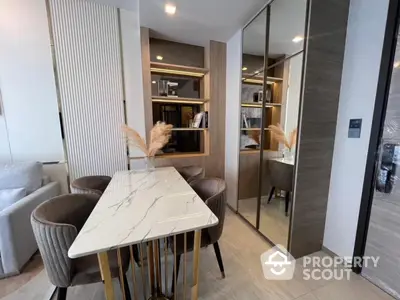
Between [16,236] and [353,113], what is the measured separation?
10.9 ft

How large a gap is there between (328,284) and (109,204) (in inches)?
78.6

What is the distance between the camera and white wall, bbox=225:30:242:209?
8.77 ft

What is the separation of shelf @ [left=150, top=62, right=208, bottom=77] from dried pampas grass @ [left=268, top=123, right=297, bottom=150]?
59.1 inches

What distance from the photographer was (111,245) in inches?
34.2

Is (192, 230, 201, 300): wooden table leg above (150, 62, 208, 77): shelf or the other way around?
the other way around

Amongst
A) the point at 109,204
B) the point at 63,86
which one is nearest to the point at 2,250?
the point at 109,204

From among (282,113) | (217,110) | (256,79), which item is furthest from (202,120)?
(282,113)

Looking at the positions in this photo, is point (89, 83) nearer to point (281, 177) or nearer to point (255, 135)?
point (255, 135)

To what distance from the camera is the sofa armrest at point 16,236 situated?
1.60 metres

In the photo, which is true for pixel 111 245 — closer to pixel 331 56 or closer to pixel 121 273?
pixel 121 273

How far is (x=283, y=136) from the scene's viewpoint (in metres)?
2.04

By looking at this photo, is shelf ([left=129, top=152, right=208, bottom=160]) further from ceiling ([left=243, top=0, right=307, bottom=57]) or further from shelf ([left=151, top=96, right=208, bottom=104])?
ceiling ([left=243, top=0, right=307, bottom=57])

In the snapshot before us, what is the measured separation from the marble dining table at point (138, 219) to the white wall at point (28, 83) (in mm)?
1501

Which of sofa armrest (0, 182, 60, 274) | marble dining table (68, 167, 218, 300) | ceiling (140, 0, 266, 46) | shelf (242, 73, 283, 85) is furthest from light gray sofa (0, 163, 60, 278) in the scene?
shelf (242, 73, 283, 85)
